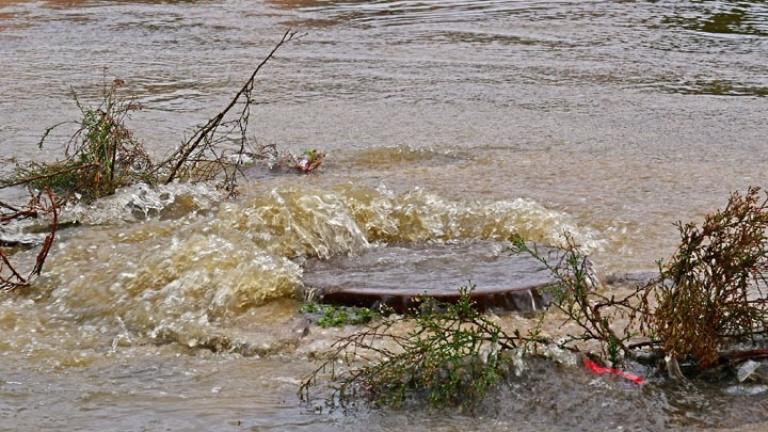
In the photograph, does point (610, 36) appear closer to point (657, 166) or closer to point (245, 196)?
point (657, 166)

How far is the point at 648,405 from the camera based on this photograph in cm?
372

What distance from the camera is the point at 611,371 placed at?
12.9 feet

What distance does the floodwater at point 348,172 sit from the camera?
12.6 feet

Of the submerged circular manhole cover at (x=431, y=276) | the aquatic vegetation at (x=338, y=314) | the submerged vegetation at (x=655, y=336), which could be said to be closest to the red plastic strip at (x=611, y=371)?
the submerged vegetation at (x=655, y=336)

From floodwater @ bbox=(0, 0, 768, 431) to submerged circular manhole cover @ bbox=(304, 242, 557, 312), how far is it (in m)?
0.14

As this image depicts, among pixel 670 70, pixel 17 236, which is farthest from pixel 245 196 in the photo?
pixel 670 70

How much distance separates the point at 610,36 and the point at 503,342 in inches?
360

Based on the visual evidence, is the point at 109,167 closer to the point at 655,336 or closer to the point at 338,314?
the point at 338,314

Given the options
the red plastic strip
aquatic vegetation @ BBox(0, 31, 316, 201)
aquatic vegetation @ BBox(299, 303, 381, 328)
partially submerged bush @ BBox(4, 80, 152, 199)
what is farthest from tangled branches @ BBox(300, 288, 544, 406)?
partially submerged bush @ BBox(4, 80, 152, 199)

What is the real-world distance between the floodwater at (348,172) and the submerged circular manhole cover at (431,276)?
5.5 inches

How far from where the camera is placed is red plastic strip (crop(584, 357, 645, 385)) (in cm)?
387

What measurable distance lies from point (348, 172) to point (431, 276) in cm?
248

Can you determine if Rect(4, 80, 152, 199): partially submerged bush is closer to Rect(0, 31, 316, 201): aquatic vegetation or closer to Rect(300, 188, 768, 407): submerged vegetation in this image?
Rect(0, 31, 316, 201): aquatic vegetation

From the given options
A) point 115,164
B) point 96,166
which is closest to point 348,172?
point 115,164
